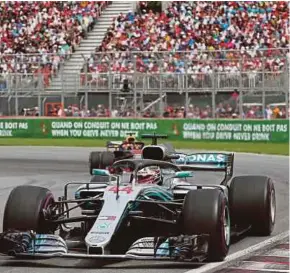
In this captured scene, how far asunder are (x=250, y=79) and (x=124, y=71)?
5079 mm

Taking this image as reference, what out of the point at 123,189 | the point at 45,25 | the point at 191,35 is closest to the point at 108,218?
the point at 123,189

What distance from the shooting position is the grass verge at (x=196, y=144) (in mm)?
28816

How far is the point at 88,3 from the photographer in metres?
43.9

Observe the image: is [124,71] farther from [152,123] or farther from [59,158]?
[59,158]

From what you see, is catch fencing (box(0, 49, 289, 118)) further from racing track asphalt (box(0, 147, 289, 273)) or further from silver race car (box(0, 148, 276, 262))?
silver race car (box(0, 148, 276, 262))

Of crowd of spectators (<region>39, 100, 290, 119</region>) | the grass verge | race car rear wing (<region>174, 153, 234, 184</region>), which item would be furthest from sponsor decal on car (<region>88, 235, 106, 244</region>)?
crowd of spectators (<region>39, 100, 290, 119</region>)

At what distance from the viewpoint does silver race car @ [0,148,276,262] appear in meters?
8.40

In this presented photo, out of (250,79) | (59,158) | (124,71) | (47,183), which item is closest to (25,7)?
(124,71)

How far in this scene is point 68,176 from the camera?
19969 mm

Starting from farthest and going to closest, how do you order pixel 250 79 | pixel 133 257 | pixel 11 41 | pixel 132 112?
pixel 11 41 < pixel 132 112 < pixel 250 79 < pixel 133 257

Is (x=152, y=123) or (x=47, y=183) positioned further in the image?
(x=152, y=123)

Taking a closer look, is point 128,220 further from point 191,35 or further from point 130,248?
point 191,35

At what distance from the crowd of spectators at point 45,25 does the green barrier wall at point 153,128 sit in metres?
5.77

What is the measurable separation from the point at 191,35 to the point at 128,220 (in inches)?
1213
